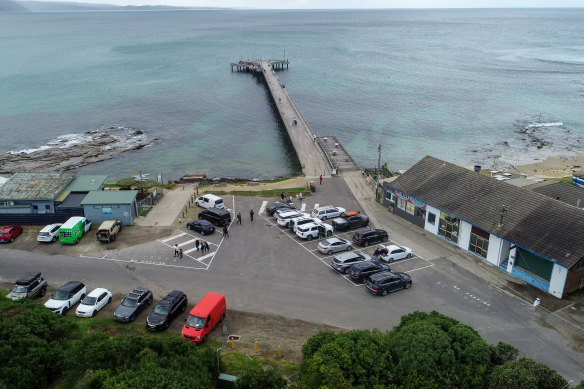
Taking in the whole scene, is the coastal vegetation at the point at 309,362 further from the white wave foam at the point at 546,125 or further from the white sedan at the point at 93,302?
the white wave foam at the point at 546,125

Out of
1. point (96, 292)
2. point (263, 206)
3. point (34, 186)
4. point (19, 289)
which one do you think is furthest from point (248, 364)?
point (34, 186)

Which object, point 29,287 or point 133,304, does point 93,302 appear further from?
point 29,287

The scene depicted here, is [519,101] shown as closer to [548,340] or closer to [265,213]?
[265,213]

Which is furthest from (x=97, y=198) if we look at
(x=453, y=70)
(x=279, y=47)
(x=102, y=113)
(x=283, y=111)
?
(x=279, y=47)

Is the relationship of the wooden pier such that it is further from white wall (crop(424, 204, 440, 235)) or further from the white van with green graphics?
the white van with green graphics

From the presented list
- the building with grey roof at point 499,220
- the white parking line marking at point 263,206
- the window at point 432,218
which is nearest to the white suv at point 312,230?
the white parking line marking at point 263,206

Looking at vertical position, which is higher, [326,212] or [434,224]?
[434,224]

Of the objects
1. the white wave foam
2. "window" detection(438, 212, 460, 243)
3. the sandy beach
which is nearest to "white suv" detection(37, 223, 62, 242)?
"window" detection(438, 212, 460, 243)
